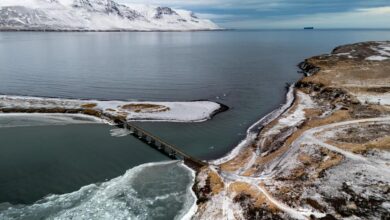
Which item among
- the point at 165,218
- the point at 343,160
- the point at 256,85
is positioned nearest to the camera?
the point at 165,218

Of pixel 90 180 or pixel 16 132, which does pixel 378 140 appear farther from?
pixel 16 132

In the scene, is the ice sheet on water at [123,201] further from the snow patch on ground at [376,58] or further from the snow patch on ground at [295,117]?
the snow patch on ground at [376,58]

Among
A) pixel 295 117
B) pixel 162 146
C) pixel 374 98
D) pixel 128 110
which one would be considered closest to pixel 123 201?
pixel 162 146

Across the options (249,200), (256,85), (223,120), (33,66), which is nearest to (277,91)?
(256,85)

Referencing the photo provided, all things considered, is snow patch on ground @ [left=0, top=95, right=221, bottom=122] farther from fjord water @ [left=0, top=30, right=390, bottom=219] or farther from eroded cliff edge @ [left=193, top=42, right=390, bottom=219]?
eroded cliff edge @ [left=193, top=42, right=390, bottom=219]

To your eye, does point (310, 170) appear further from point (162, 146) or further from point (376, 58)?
point (376, 58)

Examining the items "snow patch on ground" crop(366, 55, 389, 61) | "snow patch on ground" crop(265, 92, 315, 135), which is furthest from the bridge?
"snow patch on ground" crop(366, 55, 389, 61)

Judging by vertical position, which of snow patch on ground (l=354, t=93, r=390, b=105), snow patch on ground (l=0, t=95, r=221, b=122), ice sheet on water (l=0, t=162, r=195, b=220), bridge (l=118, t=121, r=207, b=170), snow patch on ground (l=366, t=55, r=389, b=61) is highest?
snow patch on ground (l=366, t=55, r=389, b=61)
